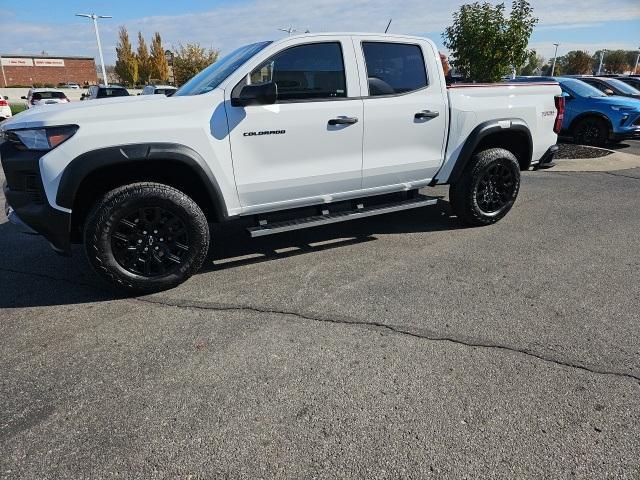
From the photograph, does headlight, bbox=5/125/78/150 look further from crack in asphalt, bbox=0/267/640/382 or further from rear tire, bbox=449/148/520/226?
rear tire, bbox=449/148/520/226

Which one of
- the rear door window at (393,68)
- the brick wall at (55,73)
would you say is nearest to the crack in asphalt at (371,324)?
the rear door window at (393,68)

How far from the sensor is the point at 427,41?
485cm

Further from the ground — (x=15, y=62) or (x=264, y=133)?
(x=15, y=62)

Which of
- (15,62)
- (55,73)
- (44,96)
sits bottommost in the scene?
(44,96)

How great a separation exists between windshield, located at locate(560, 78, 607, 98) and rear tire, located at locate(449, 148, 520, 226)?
8.11 metres

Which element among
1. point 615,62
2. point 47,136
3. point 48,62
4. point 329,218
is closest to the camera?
point 47,136

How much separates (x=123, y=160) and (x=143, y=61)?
59.6 metres

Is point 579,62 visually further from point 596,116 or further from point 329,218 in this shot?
point 329,218

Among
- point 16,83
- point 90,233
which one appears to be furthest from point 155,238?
point 16,83

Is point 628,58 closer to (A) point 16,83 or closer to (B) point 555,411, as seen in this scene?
(B) point 555,411

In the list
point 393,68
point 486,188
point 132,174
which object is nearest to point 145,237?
point 132,174

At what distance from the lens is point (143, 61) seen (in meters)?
55.8

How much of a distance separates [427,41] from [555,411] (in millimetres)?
3806

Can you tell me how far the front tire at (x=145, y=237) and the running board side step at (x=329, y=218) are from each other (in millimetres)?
507
